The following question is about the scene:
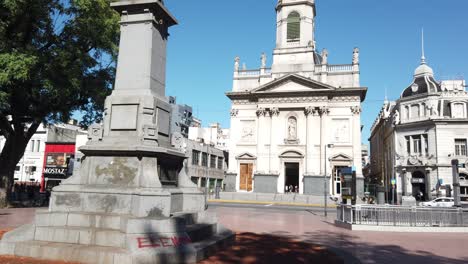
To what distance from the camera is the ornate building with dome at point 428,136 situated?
45.4m

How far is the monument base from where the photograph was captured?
280 inches

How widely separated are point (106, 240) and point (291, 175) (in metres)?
45.7

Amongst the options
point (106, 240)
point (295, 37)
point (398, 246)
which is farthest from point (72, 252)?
point (295, 37)

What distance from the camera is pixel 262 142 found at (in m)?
49.5

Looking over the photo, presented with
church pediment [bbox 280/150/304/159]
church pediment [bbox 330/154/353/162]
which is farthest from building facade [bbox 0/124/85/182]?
church pediment [bbox 330/154/353/162]

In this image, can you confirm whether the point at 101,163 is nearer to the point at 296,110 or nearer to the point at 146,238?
the point at 146,238

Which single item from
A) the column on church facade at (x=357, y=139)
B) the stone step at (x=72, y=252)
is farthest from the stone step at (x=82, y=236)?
the column on church facade at (x=357, y=139)

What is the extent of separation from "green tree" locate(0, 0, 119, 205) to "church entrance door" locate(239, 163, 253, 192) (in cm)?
2974

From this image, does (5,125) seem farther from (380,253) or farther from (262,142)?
(262,142)

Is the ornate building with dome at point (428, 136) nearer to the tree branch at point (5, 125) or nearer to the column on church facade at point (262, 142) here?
the column on church facade at point (262, 142)

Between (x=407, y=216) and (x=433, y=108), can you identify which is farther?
(x=433, y=108)

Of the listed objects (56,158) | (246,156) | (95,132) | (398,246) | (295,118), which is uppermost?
(295,118)

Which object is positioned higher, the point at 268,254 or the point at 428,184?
the point at 428,184

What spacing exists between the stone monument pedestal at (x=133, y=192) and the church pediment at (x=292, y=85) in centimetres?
3874
